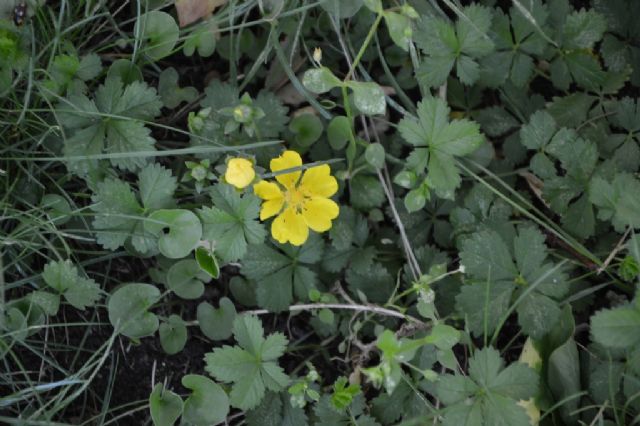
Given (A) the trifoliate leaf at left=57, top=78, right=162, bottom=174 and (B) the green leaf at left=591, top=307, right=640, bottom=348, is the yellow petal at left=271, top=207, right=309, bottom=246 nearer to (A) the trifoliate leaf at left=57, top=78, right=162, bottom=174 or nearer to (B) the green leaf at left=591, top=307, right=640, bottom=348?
(A) the trifoliate leaf at left=57, top=78, right=162, bottom=174

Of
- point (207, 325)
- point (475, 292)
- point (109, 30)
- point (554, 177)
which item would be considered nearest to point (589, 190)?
point (554, 177)

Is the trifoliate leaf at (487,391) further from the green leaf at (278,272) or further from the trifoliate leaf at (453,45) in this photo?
the trifoliate leaf at (453,45)

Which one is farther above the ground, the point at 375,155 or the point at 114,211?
the point at 375,155

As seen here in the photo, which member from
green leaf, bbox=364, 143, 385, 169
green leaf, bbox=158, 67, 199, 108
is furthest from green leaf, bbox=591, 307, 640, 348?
green leaf, bbox=158, 67, 199, 108

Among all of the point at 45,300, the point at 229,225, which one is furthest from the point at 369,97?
the point at 45,300

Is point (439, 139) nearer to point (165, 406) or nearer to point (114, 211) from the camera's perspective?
point (114, 211)

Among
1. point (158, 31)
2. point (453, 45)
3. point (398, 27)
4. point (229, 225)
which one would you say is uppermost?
point (398, 27)
